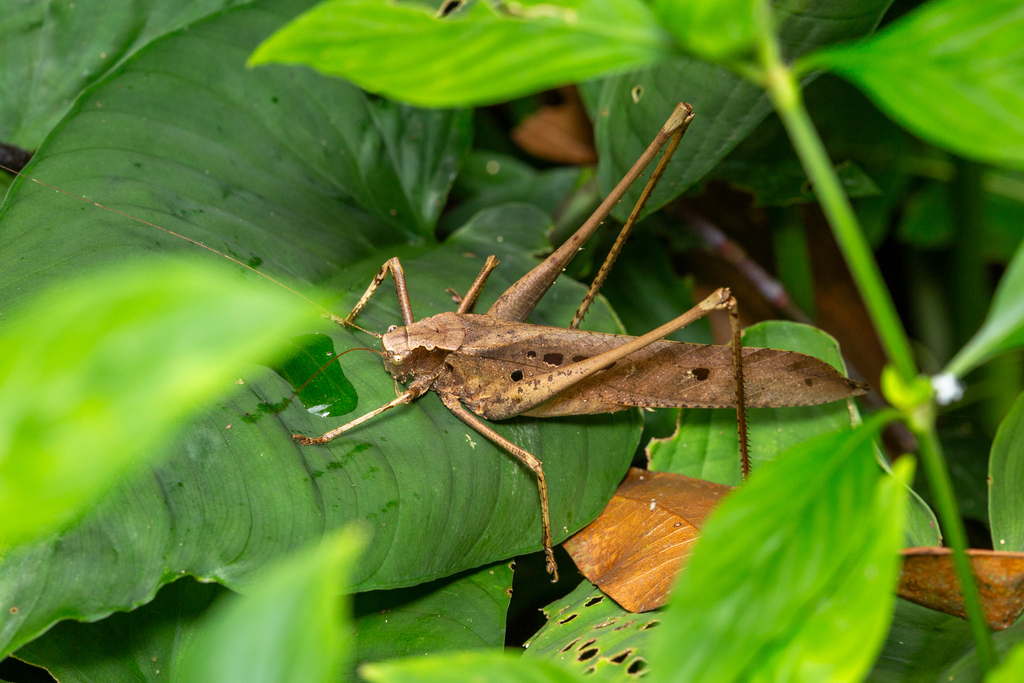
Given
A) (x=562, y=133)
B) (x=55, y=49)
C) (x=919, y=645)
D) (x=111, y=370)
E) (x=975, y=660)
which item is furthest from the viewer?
(x=562, y=133)

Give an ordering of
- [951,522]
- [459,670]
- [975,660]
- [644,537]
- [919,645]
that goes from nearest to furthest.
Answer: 1. [459,670]
2. [951,522]
3. [975,660]
4. [919,645]
5. [644,537]

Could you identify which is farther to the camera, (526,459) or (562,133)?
(562,133)

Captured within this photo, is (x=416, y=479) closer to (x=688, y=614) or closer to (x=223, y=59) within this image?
(x=688, y=614)

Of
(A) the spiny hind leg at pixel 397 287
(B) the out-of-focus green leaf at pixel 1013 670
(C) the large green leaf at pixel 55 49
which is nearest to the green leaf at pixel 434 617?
(A) the spiny hind leg at pixel 397 287

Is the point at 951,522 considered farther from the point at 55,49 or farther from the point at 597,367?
the point at 55,49

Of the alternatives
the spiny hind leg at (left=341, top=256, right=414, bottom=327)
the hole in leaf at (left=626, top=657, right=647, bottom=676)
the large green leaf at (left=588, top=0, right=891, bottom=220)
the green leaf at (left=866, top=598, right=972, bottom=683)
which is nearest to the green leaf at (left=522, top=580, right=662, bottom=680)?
the hole in leaf at (left=626, top=657, right=647, bottom=676)

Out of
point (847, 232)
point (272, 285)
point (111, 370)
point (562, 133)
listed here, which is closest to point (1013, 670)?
point (847, 232)
